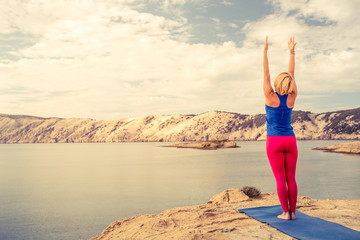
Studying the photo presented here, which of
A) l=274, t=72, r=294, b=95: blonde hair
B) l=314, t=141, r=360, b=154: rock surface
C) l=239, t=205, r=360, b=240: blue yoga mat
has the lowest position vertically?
l=314, t=141, r=360, b=154: rock surface

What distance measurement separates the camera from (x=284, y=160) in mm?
5570

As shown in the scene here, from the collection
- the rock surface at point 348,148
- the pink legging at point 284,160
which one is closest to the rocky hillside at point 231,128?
the rock surface at point 348,148

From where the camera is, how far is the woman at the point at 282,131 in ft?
17.8

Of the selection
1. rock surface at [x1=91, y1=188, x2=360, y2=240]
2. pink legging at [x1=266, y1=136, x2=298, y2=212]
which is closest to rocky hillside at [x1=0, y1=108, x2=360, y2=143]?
rock surface at [x1=91, y1=188, x2=360, y2=240]

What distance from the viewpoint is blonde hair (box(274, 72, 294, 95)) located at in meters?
5.43

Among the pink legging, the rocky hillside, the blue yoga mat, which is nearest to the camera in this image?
the blue yoga mat

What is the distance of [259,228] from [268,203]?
309cm

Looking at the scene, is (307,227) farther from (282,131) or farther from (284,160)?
(282,131)

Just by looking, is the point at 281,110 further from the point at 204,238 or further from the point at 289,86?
the point at 204,238

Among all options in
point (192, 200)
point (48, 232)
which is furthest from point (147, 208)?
point (48, 232)

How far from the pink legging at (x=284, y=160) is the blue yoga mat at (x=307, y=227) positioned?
1.18ft

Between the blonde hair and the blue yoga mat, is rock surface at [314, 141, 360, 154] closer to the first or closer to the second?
the blue yoga mat

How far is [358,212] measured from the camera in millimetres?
6559

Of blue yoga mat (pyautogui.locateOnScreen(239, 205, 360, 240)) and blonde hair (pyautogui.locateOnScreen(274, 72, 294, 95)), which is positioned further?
blonde hair (pyautogui.locateOnScreen(274, 72, 294, 95))
